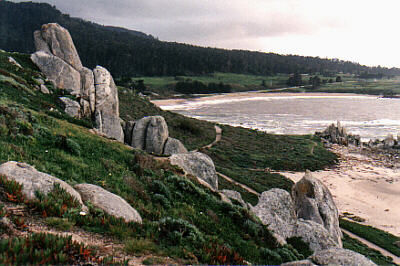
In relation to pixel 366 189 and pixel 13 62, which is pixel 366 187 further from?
pixel 13 62

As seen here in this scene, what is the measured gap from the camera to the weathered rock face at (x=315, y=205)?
795 inches

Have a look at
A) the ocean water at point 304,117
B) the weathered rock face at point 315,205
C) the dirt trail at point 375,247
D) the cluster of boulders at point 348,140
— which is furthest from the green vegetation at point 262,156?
the ocean water at point 304,117

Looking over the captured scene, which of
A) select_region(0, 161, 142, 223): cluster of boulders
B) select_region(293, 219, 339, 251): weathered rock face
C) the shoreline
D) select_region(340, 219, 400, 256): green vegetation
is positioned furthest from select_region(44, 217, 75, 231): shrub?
the shoreline

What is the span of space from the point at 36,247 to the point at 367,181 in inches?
1769

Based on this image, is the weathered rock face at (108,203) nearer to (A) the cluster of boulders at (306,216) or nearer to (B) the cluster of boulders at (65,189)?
(B) the cluster of boulders at (65,189)

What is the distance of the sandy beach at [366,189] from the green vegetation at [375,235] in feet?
7.40

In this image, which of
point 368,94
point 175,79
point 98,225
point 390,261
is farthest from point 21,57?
point 368,94

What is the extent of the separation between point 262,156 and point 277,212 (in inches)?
1200

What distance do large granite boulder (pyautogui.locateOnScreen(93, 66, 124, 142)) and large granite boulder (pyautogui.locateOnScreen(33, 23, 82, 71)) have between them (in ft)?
9.02

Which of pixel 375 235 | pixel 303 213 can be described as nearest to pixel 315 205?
pixel 303 213

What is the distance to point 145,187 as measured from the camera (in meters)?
11.5

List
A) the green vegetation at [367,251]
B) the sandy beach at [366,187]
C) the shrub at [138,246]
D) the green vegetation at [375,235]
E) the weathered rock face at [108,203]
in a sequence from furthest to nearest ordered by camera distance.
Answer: the sandy beach at [366,187] < the green vegetation at [375,235] < the green vegetation at [367,251] < the weathered rock face at [108,203] < the shrub at [138,246]

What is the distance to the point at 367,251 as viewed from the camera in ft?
68.3

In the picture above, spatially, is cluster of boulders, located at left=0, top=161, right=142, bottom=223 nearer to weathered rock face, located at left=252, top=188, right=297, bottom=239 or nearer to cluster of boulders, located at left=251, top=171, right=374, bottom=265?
cluster of boulders, located at left=251, top=171, right=374, bottom=265
